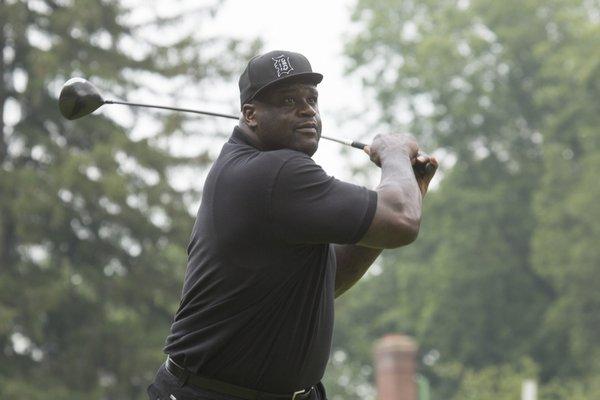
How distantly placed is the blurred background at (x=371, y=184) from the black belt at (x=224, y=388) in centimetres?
1907

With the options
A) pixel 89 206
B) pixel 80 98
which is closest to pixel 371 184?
pixel 89 206

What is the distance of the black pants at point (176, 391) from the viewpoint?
5.02 m

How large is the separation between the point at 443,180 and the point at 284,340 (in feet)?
122

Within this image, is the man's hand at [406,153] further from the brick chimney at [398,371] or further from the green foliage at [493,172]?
the green foliage at [493,172]

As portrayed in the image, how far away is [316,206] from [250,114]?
0.53 meters

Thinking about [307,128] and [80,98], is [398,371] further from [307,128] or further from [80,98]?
[307,128]

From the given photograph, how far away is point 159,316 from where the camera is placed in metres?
26.8

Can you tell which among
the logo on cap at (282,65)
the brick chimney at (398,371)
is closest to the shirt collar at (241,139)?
the logo on cap at (282,65)

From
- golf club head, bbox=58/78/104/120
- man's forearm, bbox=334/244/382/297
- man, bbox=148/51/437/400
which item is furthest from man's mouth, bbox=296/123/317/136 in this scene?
golf club head, bbox=58/78/104/120

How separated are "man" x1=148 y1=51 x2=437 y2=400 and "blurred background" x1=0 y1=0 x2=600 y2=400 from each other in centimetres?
1919

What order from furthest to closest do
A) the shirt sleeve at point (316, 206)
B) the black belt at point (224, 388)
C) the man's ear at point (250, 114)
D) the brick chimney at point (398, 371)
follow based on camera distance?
A: the brick chimney at point (398, 371) < the man's ear at point (250, 114) < the black belt at point (224, 388) < the shirt sleeve at point (316, 206)

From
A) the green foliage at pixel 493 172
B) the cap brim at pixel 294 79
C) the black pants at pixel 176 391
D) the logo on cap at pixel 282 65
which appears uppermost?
the green foliage at pixel 493 172

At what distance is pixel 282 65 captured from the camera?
5023 mm

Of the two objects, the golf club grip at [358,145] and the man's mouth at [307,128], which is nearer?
the man's mouth at [307,128]
